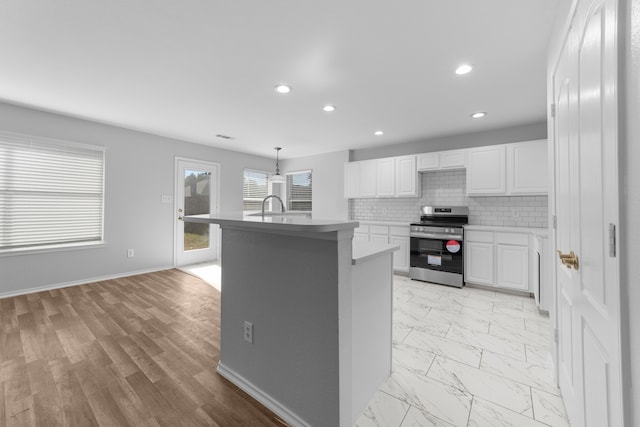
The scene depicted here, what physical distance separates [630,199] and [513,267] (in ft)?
12.2

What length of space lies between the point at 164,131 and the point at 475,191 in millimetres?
5253

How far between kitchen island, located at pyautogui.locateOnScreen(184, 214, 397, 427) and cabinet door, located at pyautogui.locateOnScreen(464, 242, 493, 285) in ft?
9.20

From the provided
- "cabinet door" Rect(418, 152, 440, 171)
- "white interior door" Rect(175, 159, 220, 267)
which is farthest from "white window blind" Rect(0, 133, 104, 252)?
"cabinet door" Rect(418, 152, 440, 171)

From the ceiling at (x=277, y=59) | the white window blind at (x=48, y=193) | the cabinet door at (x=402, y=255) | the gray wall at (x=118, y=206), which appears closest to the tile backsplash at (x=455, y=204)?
the cabinet door at (x=402, y=255)

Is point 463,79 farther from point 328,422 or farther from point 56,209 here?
point 56,209

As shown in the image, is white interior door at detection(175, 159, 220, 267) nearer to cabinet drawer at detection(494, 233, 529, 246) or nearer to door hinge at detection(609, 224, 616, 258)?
cabinet drawer at detection(494, 233, 529, 246)

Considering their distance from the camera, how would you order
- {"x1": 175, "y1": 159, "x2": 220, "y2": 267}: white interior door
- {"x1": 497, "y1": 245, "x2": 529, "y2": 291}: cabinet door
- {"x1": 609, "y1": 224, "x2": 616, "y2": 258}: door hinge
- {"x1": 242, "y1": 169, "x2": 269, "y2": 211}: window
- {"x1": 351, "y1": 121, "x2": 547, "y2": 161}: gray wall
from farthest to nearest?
{"x1": 242, "y1": 169, "x2": 269, "y2": 211}: window → {"x1": 175, "y1": 159, "x2": 220, "y2": 267}: white interior door → {"x1": 351, "y1": 121, "x2": 547, "y2": 161}: gray wall → {"x1": 497, "y1": 245, "x2": 529, "y2": 291}: cabinet door → {"x1": 609, "y1": 224, "x2": 616, "y2": 258}: door hinge

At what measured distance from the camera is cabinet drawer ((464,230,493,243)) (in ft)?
13.1

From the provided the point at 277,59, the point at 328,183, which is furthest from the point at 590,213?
the point at 328,183

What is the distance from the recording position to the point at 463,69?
253 centimetres

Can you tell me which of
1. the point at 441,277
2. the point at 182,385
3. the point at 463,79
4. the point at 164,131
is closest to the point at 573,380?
the point at 182,385

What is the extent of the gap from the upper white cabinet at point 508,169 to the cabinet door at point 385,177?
129 cm

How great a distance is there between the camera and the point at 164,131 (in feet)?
15.2

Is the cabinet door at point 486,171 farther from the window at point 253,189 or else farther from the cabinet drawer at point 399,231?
the window at point 253,189
